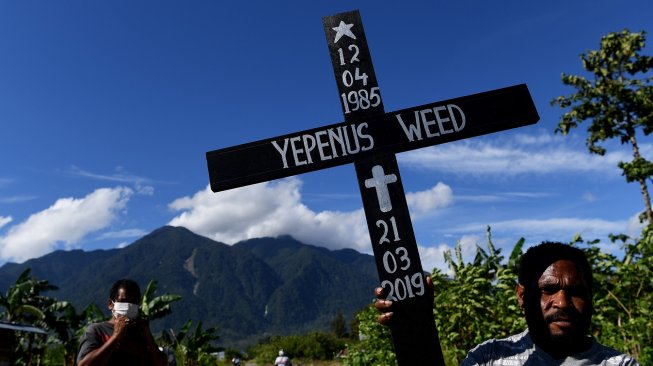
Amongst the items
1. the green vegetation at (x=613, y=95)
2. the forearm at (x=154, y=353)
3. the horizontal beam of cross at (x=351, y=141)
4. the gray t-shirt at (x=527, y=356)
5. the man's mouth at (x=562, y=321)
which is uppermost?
the green vegetation at (x=613, y=95)

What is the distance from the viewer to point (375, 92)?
9.78 ft

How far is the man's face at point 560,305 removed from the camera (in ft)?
6.79

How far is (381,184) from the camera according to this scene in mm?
2770

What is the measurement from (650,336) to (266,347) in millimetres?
58055

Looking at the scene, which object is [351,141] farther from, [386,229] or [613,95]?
[613,95]

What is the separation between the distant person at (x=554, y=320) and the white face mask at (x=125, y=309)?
7.59 ft

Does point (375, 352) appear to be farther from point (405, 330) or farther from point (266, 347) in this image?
point (266, 347)

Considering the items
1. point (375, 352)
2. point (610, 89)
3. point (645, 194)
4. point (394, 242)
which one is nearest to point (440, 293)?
point (375, 352)

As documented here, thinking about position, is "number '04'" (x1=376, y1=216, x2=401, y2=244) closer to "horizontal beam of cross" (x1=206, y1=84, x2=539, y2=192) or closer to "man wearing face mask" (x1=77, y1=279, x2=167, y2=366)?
"horizontal beam of cross" (x1=206, y1=84, x2=539, y2=192)

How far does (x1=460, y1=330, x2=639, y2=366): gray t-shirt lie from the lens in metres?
2.07

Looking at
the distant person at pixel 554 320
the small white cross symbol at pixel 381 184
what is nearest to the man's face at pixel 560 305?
the distant person at pixel 554 320

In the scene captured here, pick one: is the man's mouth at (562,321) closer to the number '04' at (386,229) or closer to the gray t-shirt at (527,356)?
the gray t-shirt at (527,356)

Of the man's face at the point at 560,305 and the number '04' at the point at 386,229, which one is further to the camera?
the number '04' at the point at 386,229

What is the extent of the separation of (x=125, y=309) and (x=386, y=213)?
197cm
